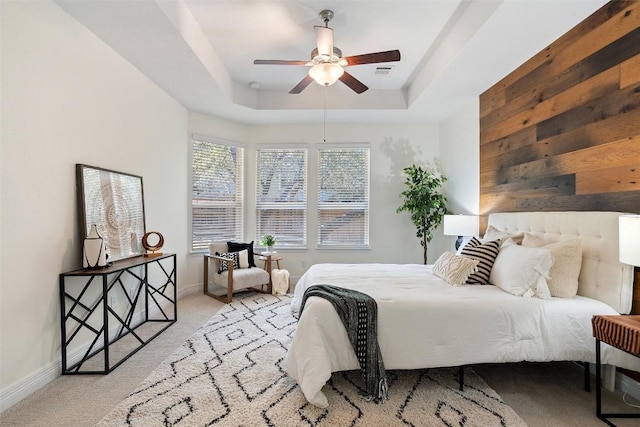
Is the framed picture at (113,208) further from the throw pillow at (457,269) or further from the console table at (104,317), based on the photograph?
the throw pillow at (457,269)

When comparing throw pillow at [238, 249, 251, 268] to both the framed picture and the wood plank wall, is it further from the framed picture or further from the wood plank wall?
the wood plank wall

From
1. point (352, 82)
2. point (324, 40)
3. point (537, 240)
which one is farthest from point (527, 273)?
point (324, 40)

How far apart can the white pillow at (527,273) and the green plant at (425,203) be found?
207cm

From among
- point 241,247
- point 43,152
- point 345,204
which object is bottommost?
point 241,247

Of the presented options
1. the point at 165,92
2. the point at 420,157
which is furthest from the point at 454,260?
the point at 165,92

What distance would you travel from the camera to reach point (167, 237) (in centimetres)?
416

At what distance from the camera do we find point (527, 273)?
7.74ft

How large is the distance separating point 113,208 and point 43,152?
0.79 metres

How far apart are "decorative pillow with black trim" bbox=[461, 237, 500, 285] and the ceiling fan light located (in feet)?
6.73

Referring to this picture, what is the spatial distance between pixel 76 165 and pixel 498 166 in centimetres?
427

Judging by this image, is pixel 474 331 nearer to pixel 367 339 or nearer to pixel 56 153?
pixel 367 339

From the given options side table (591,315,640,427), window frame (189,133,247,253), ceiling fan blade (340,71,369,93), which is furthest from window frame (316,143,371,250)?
side table (591,315,640,427)

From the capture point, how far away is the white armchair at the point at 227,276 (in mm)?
4250

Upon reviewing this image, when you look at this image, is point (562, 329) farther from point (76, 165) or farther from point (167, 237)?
point (167, 237)
